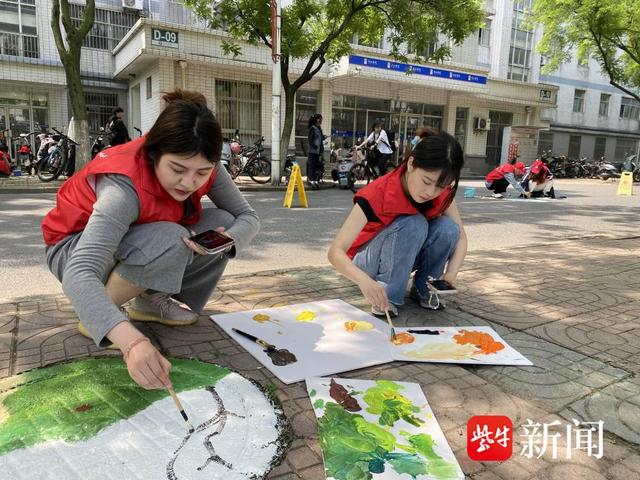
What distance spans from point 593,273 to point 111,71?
15585mm

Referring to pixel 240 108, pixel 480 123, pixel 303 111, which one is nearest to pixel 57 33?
pixel 240 108

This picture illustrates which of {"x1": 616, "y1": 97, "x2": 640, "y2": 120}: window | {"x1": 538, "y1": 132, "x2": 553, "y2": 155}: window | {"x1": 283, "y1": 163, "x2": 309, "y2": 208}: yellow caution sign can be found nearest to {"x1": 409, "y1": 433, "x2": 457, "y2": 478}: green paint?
{"x1": 283, "y1": 163, "x2": 309, "y2": 208}: yellow caution sign

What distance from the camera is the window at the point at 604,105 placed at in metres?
26.4

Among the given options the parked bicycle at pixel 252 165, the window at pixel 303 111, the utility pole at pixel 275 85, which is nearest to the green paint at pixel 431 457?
the utility pole at pixel 275 85

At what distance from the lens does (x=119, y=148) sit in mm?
2000

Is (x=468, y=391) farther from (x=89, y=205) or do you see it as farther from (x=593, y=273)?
(x=593, y=273)

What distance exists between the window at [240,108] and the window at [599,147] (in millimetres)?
20114

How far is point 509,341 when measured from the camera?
2.45 metres

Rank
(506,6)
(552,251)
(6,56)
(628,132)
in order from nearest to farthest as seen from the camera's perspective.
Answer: (552,251) → (6,56) → (506,6) → (628,132)

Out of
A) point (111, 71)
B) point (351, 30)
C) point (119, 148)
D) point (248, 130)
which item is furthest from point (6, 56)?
point (119, 148)

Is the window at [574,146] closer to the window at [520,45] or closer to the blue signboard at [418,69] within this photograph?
the window at [520,45]

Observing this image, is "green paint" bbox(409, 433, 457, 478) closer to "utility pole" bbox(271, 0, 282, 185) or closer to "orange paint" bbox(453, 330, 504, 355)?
"orange paint" bbox(453, 330, 504, 355)

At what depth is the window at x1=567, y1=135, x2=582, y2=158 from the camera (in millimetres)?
25344

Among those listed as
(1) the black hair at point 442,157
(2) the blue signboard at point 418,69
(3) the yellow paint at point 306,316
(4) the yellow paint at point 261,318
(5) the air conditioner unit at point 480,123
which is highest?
(2) the blue signboard at point 418,69
